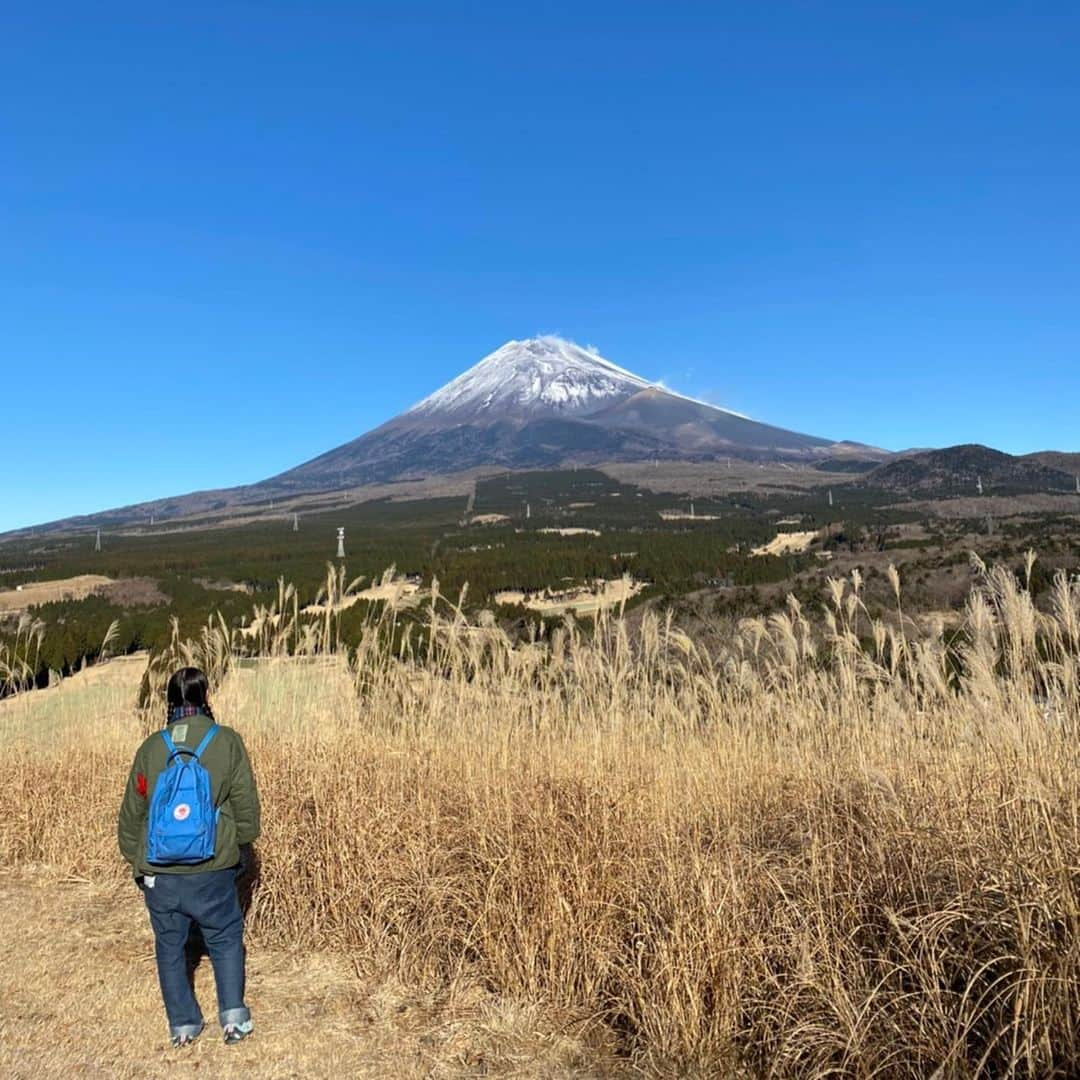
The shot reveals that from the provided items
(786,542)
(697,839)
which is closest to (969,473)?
(786,542)

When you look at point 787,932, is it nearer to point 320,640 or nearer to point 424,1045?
point 424,1045

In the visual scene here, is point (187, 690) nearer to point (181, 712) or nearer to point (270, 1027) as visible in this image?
point (181, 712)

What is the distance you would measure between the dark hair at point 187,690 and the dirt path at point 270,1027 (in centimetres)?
141

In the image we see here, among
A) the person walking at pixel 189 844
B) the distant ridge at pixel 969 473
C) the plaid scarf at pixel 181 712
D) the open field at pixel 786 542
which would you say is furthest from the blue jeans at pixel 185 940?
the distant ridge at pixel 969 473

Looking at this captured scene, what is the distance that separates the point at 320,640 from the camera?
7293 millimetres

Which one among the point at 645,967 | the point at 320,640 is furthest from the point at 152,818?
the point at 320,640

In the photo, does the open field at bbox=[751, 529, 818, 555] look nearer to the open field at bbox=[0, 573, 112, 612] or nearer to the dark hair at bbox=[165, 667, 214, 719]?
the open field at bbox=[0, 573, 112, 612]

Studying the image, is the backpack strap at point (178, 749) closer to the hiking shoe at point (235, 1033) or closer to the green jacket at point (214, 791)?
the green jacket at point (214, 791)

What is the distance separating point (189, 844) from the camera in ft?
10.7

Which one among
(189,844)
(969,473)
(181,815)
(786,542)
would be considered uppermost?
(969,473)

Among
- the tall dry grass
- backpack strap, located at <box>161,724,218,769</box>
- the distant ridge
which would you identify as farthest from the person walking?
the distant ridge

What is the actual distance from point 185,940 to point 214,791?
668 mm

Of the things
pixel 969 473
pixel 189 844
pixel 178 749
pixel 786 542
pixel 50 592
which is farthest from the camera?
pixel 969 473

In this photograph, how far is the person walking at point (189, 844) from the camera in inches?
129
